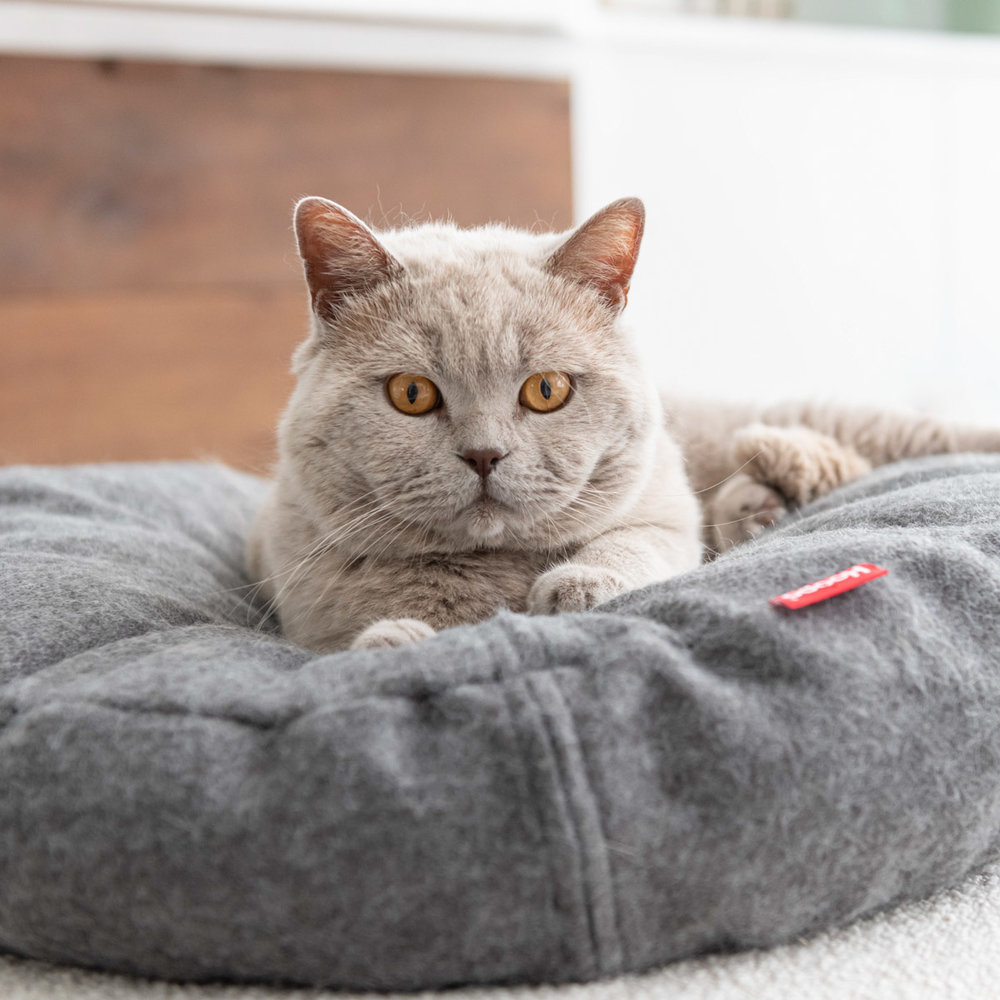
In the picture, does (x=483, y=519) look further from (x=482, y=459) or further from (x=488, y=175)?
(x=488, y=175)

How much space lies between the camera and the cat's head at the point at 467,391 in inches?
40.9

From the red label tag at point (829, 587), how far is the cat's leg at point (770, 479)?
56 cm

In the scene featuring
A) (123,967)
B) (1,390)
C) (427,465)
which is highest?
(427,465)

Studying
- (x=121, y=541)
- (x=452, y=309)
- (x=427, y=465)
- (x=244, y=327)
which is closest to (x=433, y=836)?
(x=427, y=465)

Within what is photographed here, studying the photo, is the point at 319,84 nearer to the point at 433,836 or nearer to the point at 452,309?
the point at 452,309

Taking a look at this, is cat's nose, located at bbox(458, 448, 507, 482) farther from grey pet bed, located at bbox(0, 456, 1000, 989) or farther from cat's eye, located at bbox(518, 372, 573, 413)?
grey pet bed, located at bbox(0, 456, 1000, 989)

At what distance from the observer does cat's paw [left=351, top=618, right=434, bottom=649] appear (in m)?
0.92

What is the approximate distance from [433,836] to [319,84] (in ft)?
8.25

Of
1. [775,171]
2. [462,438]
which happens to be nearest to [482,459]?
[462,438]

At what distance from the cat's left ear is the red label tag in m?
0.48

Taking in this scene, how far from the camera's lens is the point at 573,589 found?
3.23ft

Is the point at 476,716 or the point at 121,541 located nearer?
Answer: the point at 476,716

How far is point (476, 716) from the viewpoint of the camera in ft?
2.43

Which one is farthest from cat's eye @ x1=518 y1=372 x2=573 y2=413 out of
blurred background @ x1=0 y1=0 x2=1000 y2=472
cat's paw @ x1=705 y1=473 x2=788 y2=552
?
blurred background @ x1=0 y1=0 x2=1000 y2=472
